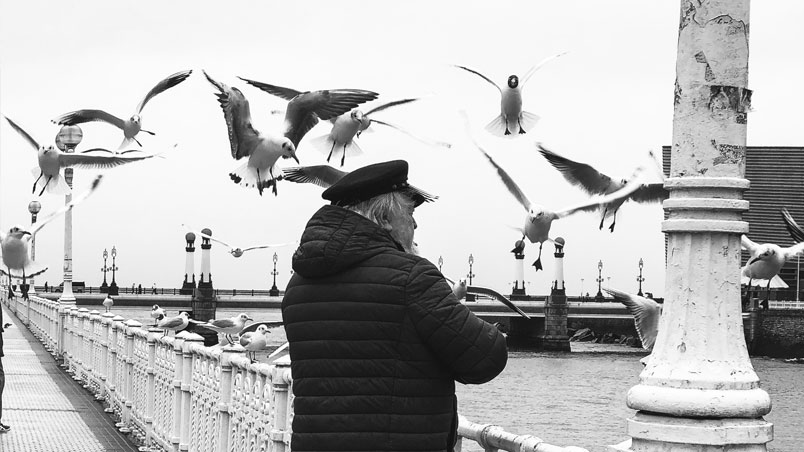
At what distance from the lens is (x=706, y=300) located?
13.8 ft

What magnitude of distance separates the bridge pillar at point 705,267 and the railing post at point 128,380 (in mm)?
9255

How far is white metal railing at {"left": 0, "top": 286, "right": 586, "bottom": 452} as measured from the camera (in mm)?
6625

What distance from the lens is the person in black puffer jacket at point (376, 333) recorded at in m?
3.88

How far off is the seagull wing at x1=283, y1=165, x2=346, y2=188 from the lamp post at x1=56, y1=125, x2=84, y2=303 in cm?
1282

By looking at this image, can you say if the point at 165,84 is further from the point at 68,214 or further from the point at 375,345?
the point at 68,214

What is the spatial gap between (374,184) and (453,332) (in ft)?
1.87

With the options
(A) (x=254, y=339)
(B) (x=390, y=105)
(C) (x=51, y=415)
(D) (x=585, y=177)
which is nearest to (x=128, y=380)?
(C) (x=51, y=415)

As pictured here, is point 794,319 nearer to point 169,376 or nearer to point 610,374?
point 610,374

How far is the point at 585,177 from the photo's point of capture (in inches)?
463

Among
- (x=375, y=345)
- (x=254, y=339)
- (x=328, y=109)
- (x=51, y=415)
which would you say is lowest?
(x=51, y=415)

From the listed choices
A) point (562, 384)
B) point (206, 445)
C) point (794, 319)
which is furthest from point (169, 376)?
point (794, 319)

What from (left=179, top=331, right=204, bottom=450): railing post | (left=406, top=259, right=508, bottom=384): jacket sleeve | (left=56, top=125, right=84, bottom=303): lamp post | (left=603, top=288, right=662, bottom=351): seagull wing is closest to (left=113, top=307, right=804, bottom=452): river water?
(left=56, top=125, right=84, bottom=303): lamp post

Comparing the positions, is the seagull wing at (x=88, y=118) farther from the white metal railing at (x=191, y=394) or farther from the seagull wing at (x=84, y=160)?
the white metal railing at (x=191, y=394)

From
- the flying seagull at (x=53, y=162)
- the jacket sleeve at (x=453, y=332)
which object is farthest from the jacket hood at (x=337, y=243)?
the flying seagull at (x=53, y=162)
